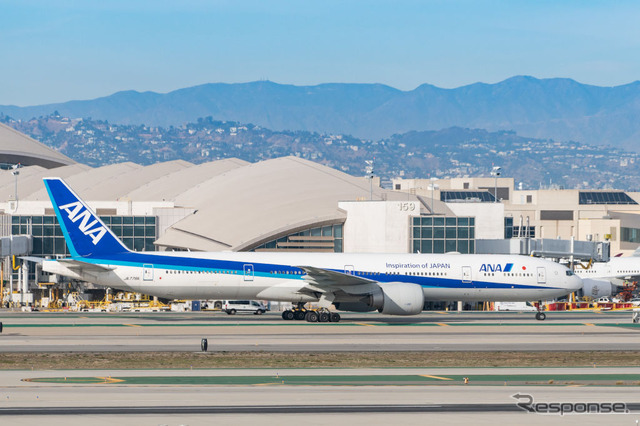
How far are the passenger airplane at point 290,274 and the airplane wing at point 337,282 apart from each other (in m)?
0.06

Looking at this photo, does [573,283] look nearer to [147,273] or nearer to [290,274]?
[290,274]

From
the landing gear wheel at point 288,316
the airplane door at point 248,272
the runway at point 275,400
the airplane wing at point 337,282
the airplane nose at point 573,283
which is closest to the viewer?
the runway at point 275,400

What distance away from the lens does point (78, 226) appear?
62062mm

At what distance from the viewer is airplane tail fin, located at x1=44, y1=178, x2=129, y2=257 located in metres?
62.0

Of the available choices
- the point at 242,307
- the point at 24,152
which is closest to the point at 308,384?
the point at 242,307

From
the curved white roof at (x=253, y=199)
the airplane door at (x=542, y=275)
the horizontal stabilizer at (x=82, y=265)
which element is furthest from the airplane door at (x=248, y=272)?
the curved white roof at (x=253, y=199)

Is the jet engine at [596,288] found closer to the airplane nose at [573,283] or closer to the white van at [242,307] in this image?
the airplane nose at [573,283]

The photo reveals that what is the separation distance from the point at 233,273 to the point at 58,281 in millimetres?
42626

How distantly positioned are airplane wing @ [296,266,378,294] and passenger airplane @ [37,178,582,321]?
6 cm

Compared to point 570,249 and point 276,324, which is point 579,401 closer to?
point 276,324

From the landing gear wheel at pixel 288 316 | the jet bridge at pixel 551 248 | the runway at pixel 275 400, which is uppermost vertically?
the jet bridge at pixel 551 248

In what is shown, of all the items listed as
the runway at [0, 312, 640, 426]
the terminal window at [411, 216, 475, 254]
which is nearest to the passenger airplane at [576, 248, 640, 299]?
the terminal window at [411, 216, 475, 254]

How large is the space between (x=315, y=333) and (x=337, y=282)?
7.40 m

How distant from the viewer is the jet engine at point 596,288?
302 feet
